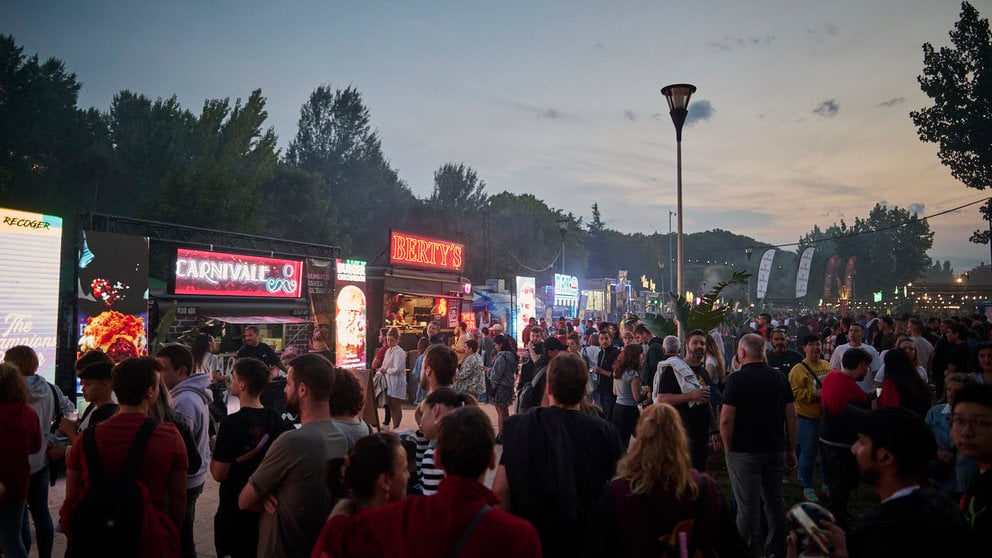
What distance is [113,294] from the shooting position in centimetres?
1236

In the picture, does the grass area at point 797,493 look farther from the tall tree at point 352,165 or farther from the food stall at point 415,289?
the tall tree at point 352,165

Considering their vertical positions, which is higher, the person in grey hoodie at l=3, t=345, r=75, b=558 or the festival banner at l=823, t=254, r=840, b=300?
the festival banner at l=823, t=254, r=840, b=300

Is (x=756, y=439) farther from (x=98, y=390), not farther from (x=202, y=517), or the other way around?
(x=202, y=517)

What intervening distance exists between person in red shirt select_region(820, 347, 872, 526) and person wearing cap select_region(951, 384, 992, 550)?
11.3 feet

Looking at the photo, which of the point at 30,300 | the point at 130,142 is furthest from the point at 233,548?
the point at 130,142

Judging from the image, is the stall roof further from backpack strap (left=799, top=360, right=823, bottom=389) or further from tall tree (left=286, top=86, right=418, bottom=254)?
tall tree (left=286, top=86, right=418, bottom=254)

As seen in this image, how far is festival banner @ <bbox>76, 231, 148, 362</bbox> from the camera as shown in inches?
473

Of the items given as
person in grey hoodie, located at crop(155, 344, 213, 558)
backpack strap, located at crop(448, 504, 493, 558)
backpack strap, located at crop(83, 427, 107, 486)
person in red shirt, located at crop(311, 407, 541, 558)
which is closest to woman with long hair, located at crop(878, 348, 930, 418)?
person in red shirt, located at crop(311, 407, 541, 558)

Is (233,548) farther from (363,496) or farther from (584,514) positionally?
(584,514)

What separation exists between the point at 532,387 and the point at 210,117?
1724 inches

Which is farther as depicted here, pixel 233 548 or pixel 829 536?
pixel 233 548

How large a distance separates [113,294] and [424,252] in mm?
12535

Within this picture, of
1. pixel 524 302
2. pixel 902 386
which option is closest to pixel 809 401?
pixel 902 386

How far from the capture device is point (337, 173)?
60594 mm
